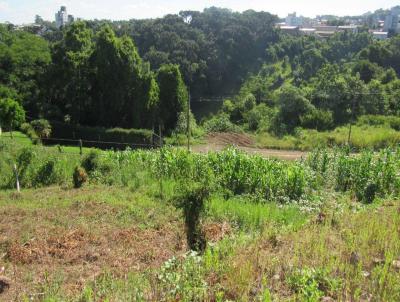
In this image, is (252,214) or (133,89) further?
(133,89)

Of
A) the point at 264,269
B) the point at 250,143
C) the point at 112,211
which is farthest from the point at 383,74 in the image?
the point at 264,269

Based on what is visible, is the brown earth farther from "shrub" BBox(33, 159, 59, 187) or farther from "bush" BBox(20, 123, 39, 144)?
"bush" BBox(20, 123, 39, 144)

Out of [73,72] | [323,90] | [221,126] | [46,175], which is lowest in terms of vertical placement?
[221,126]

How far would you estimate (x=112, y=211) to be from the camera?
11430 millimetres

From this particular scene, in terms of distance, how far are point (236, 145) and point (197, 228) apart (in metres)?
18.0

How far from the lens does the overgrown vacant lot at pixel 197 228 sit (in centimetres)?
580

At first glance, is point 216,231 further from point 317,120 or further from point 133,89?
point 317,120

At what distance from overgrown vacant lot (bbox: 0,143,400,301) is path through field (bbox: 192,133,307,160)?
8.65m

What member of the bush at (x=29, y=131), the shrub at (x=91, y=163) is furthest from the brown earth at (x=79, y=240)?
the bush at (x=29, y=131)

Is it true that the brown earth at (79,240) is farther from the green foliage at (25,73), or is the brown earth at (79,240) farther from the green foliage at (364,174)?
the green foliage at (25,73)

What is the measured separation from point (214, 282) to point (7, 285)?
12.5 feet

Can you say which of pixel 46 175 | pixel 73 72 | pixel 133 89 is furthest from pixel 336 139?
pixel 46 175

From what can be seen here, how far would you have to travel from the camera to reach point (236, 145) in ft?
88.6

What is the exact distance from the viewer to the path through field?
81.7 ft
